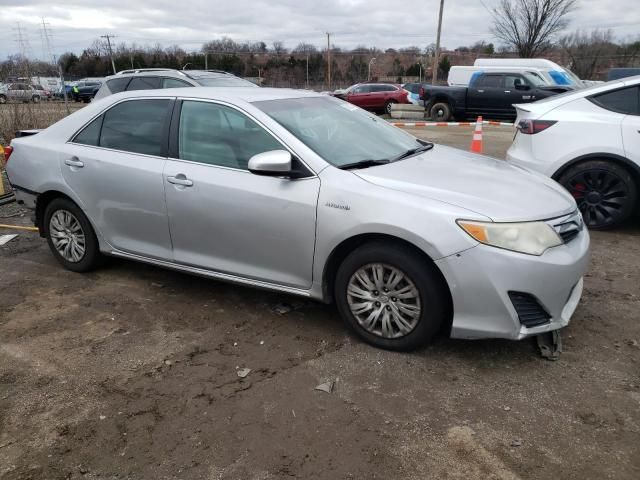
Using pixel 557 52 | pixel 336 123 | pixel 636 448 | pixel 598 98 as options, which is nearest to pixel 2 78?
pixel 336 123

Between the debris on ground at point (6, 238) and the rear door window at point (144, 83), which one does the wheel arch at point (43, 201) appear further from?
the rear door window at point (144, 83)

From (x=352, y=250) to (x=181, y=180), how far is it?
1369mm

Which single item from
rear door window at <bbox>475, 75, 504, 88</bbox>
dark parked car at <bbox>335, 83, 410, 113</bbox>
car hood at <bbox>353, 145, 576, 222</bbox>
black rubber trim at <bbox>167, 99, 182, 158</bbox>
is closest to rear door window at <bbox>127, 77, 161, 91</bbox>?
black rubber trim at <bbox>167, 99, 182, 158</bbox>

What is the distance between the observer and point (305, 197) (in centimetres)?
336

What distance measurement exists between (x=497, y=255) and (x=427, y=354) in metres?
0.82

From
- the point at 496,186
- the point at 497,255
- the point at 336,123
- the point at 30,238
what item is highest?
the point at 336,123

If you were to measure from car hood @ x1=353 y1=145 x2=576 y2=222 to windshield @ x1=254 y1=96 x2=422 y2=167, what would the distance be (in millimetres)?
224

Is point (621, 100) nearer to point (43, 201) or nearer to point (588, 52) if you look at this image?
point (43, 201)

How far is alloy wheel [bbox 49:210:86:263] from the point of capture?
15.0 ft

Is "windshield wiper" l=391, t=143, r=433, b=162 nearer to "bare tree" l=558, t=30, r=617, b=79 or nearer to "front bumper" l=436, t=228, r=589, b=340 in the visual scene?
"front bumper" l=436, t=228, r=589, b=340

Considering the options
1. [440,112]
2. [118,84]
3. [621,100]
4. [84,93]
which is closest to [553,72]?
[440,112]

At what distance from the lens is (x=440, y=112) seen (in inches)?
741

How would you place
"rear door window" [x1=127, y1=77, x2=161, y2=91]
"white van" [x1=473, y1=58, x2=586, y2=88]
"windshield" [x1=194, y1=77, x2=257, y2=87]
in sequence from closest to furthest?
"rear door window" [x1=127, y1=77, x2=161, y2=91], "windshield" [x1=194, y1=77, x2=257, y2=87], "white van" [x1=473, y1=58, x2=586, y2=88]

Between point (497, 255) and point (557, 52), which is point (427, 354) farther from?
point (557, 52)
